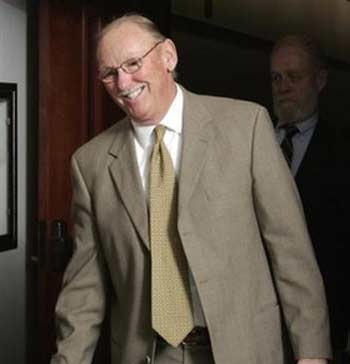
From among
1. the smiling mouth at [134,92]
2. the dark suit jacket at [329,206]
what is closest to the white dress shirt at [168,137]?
the smiling mouth at [134,92]

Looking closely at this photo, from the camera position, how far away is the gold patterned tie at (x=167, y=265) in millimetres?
1629

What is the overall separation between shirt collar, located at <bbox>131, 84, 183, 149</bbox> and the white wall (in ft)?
2.65

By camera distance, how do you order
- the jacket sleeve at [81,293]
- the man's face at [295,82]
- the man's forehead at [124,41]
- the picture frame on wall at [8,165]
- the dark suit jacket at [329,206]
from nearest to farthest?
the man's forehead at [124,41], the jacket sleeve at [81,293], the dark suit jacket at [329,206], the man's face at [295,82], the picture frame on wall at [8,165]

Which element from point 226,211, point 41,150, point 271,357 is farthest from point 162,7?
point 271,357

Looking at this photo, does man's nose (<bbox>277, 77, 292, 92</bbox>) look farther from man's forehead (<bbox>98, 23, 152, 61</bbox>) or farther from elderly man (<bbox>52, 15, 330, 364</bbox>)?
man's forehead (<bbox>98, 23, 152, 61</bbox>)

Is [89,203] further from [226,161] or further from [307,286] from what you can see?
[307,286]

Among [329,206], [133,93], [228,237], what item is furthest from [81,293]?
[329,206]

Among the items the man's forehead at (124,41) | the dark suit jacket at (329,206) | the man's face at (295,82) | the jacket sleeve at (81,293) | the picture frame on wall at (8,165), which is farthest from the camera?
the picture frame on wall at (8,165)

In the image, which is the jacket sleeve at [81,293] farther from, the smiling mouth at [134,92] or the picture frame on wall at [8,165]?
the picture frame on wall at [8,165]

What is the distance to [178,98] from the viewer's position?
173 cm

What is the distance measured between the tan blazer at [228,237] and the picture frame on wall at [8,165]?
70 cm

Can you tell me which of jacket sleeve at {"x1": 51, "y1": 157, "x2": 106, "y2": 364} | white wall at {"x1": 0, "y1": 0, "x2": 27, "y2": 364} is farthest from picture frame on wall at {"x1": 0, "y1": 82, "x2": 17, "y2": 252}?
jacket sleeve at {"x1": 51, "y1": 157, "x2": 106, "y2": 364}

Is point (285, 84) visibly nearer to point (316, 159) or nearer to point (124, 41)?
point (316, 159)

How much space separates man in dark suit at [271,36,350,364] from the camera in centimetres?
215
